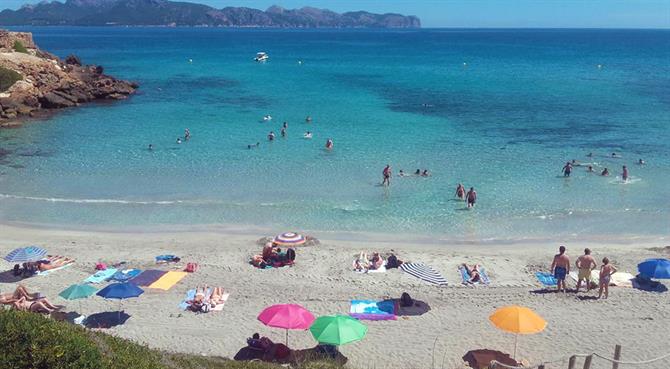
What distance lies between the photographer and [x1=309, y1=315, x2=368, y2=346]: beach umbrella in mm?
13281

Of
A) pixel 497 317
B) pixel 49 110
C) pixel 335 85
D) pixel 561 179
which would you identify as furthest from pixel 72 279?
pixel 335 85

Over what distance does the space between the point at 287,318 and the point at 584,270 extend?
9.20 m

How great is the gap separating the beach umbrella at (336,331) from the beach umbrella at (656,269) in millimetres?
9427

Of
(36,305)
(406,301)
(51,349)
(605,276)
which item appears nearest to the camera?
(51,349)

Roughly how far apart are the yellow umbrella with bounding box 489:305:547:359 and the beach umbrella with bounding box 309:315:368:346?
10.5ft

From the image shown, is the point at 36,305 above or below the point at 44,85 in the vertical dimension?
below

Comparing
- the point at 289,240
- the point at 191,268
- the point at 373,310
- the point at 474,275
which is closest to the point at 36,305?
the point at 191,268

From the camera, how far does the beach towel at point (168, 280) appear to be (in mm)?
17688

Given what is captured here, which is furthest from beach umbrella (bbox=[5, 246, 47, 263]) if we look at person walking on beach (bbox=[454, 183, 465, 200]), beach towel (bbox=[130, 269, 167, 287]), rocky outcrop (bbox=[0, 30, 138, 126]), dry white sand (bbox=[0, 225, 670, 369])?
rocky outcrop (bbox=[0, 30, 138, 126])

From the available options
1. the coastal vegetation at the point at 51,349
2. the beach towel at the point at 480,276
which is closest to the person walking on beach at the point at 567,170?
the beach towel at the point at 480,276

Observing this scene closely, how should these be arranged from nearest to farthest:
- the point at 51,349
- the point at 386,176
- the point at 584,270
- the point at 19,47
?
the point at 51,349 → the point at 584,270 → the point at 386,176 → the point at 19,47

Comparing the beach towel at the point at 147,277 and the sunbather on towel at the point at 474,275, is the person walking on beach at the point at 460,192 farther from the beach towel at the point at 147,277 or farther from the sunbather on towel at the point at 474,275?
the beach towel at the point at 147,277

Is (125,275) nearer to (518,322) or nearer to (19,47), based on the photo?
(518,322)

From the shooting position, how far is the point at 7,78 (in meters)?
48.3
